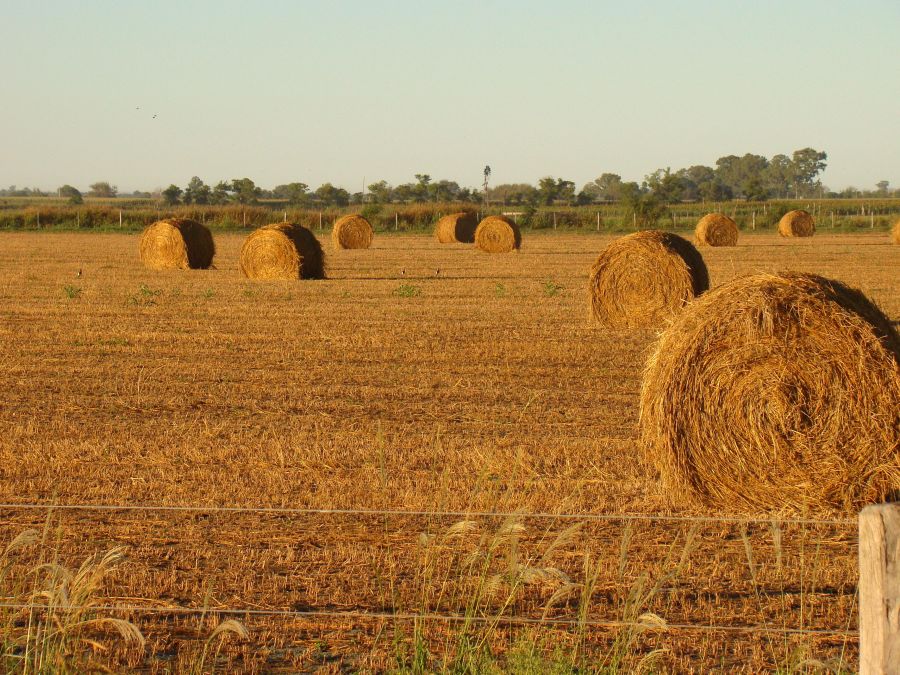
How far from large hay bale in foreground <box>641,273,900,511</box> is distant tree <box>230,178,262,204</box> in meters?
109

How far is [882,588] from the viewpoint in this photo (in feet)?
11.8

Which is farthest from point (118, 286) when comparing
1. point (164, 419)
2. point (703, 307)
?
point (703, 307)

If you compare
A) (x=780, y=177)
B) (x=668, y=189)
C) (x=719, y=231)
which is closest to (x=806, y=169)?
(x=780, y=177)

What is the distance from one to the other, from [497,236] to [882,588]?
132 ft

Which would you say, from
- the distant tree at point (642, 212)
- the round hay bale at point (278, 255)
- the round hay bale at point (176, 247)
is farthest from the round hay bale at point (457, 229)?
the round hay bale at point (278, 255)

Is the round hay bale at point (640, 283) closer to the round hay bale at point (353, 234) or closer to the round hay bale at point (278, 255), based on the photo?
the round hay bale at point (278, 255)

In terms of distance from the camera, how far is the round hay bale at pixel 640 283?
782 inches

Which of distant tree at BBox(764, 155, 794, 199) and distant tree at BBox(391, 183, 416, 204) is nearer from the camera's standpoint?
distant tree at BBox(391, 183, 416, 204)

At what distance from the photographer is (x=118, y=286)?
88.1 feet

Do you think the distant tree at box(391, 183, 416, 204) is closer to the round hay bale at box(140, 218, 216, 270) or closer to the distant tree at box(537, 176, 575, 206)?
the distant tree at box(537, 176, 575, 206)

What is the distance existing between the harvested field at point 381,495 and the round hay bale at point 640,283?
0.66 metres

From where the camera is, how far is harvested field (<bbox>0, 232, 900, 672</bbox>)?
235 inches

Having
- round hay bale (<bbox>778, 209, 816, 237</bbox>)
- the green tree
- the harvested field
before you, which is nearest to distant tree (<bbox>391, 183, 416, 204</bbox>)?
the green tree

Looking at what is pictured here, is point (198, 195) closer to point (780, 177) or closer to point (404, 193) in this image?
point (404, 193)
